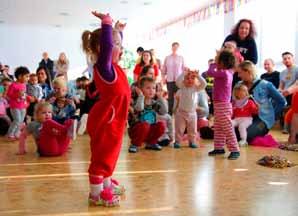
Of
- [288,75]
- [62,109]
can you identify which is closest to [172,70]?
[288,75]

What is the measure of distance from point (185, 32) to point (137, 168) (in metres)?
9.70

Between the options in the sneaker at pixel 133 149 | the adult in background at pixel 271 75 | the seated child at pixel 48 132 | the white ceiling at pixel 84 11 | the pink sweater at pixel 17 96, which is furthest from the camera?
the white ceiling at pixel 84 11

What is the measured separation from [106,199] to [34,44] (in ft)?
48.2

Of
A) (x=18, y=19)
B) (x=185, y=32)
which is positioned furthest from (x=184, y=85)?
(x=18, y=19)

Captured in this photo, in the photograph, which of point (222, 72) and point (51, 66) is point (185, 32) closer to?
point (51, 66)

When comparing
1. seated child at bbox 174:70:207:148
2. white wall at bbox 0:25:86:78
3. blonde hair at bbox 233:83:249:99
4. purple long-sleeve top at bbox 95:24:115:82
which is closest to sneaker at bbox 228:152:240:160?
seated child at bbox 174:70:207:148

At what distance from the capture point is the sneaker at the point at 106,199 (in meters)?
2.19

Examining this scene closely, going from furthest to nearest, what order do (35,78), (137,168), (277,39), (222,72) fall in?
1. (277,39)
2. (35,78)
3. (222,72)
4. (137,168)

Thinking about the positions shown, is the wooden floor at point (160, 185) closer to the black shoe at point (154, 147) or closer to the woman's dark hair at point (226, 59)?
the black shoe at point (154, 147)

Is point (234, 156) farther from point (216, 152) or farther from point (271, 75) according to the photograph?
point (271, 75)

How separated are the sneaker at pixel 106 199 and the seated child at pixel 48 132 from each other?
169 centimetres

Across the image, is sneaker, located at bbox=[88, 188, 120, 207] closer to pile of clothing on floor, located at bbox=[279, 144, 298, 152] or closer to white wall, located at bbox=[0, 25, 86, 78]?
pile of clothing on floor, located at bbox=[279, 144, 298, 152]

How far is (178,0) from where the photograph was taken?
410 inches

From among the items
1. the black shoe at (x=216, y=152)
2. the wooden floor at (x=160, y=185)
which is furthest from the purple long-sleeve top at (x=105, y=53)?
the black shoe at (x=216, y=152)
